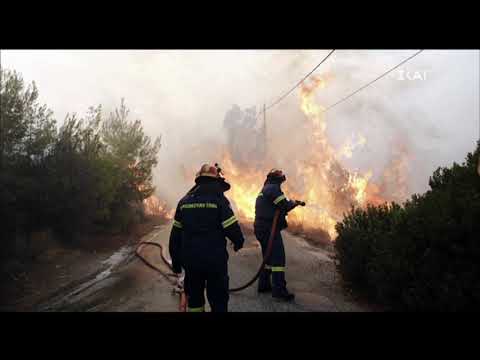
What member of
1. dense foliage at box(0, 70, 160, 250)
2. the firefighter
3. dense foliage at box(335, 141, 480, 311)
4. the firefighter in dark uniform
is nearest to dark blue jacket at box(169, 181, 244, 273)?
the firefighter

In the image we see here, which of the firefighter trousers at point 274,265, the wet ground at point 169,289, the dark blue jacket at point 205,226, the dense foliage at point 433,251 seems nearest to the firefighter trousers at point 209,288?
the dark blue jacket at point 205,226

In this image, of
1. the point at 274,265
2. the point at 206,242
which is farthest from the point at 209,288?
the point at 274,265

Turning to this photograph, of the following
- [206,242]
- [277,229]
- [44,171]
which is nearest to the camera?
[206,242]

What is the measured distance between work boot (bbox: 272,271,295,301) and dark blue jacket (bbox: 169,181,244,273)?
5.78ft

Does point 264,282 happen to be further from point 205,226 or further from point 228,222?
point 205,226

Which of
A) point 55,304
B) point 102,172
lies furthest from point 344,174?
point 55,304

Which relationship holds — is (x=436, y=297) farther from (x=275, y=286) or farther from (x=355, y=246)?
(x=275, y=286)

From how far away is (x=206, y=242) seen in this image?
312 cm

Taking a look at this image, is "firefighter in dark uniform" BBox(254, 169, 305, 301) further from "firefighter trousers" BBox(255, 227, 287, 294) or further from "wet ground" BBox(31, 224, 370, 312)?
"wet ground" BBox(31, 224, 370, 312)

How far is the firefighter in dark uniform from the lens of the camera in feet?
15.4

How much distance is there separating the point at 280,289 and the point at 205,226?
90.8 inches

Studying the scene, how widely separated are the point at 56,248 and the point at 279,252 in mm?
9006

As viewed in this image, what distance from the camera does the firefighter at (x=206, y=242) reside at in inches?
122

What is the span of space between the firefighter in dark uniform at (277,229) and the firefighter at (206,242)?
1.65 metres
